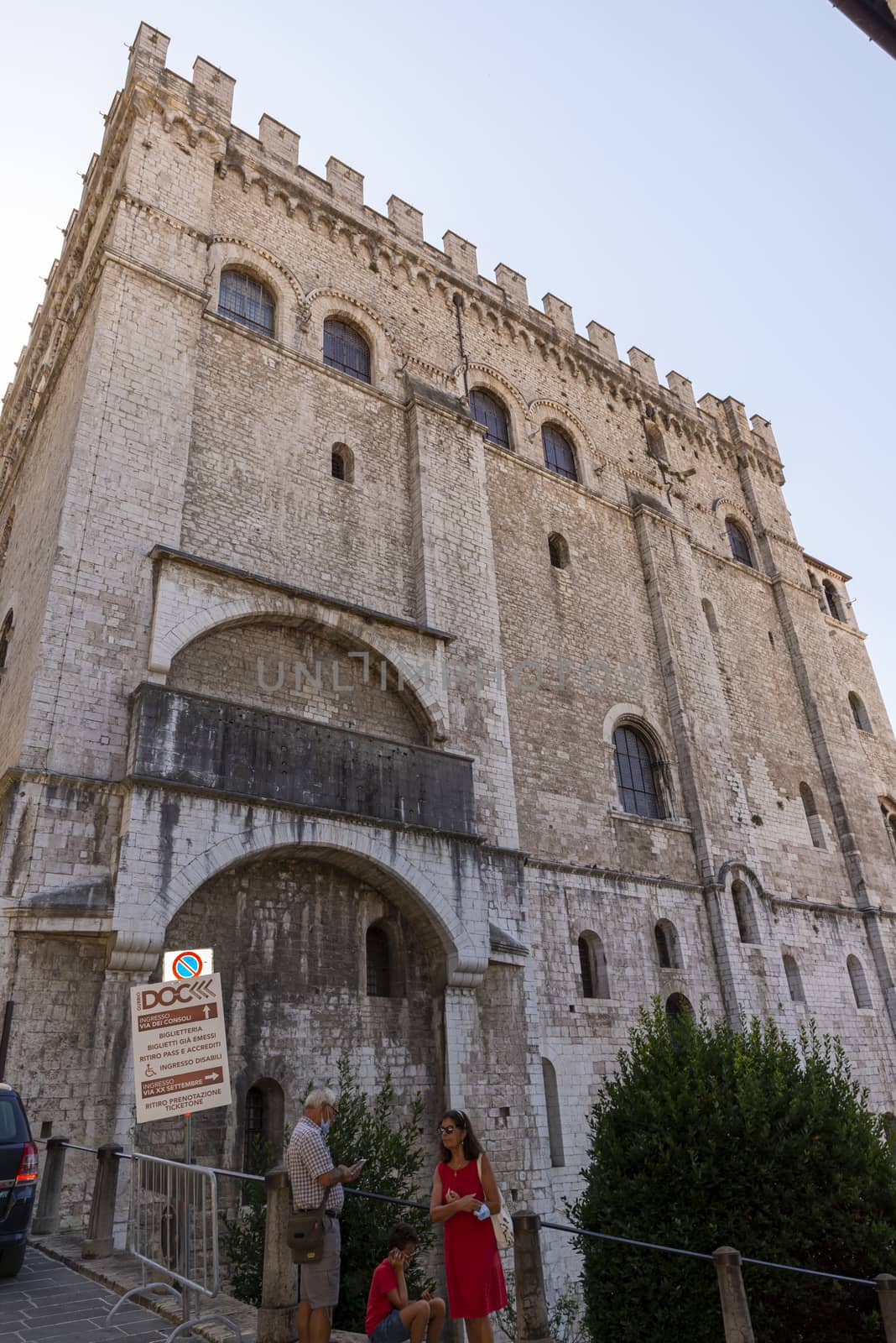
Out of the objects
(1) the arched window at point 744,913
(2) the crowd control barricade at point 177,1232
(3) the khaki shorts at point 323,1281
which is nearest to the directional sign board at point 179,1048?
(2) the crowd control barricade at point 177,1232

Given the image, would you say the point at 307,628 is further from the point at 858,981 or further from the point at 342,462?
the point at 858,981

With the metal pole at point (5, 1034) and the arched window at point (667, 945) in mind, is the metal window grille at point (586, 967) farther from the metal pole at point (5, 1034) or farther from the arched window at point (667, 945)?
the metal pole at point (5, 1034)

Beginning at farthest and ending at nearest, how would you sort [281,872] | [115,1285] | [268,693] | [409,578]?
1. [409,578]
2. [268,693]
3. [281,872]
4. [115,1285]

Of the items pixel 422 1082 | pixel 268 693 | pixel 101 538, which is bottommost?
pixel 422 1082

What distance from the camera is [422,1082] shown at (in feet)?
35.0

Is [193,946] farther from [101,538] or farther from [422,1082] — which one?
[101,538]

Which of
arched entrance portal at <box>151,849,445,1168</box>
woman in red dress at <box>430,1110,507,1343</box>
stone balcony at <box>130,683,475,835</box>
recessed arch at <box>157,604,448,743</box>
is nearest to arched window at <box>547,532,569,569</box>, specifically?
recessed arch at <box>157,604,448,743</box>

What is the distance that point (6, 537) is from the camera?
16250mm

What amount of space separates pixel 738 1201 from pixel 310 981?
5234mm

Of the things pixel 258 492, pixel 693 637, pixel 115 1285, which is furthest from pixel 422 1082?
pixel 693 637

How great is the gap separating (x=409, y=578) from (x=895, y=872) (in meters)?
14.4

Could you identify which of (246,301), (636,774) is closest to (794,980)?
(636,774)

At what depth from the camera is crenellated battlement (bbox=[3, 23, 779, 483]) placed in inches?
588

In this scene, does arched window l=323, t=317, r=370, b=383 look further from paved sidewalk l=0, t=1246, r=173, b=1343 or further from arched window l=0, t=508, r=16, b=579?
paved sidewalk l=0, t=1246, r=173, b=1343
